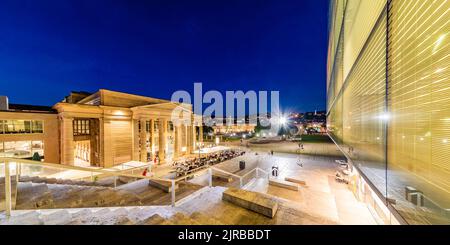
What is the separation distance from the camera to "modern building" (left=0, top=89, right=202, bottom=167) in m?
13.7

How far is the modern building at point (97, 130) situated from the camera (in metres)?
13.7

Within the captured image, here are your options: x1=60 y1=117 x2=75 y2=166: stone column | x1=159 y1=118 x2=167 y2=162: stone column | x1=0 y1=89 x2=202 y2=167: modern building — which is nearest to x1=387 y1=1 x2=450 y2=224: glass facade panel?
x1=0 y1=89 x2=202 y2=167: modern building

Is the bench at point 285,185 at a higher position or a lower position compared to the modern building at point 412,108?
lower

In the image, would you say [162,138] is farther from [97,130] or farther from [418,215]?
[418,215]

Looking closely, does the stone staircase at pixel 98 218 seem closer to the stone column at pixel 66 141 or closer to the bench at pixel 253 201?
the bench at pixel 253 201

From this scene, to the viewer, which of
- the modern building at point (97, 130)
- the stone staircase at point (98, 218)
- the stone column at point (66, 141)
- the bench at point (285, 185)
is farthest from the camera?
the stone column at point (66, 141)

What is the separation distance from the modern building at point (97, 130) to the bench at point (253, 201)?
15995 mm

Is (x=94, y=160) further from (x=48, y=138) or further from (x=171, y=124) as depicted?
(x=171, y=124)

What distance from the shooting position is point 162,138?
70.5 feet

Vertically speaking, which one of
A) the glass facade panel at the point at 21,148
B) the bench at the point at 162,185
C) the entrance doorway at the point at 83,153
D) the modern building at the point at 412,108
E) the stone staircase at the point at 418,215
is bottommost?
the entrance doorway at the point at 83,153

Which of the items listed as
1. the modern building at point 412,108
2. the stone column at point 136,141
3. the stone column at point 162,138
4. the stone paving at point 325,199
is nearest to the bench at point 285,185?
the stone paving at point 325,199

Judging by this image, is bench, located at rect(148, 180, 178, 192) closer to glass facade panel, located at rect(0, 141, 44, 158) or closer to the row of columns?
the row of columns
